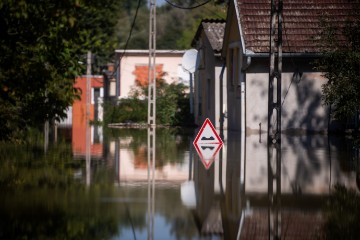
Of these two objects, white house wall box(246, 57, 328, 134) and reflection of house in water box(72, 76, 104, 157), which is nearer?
reflection of house in water box(72, 76, 104, 157)

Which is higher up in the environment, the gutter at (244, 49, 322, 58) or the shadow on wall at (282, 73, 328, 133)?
the gutter at (244, 49, 322, 58)

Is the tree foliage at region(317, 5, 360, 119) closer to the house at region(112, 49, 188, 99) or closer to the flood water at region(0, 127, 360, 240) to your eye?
the flood water at region(0, 127, 360, 240)

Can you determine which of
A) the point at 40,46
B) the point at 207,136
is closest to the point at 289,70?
the point at 207,136

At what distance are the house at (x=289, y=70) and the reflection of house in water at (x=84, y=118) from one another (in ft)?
20.5

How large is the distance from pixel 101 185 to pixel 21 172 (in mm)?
2599

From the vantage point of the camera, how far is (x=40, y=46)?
43.4 feet

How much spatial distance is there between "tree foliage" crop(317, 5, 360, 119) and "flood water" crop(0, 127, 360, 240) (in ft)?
4.64

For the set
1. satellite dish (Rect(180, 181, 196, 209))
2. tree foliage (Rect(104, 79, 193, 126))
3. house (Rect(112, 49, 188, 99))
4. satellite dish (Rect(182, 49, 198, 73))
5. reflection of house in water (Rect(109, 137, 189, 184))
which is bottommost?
satellite dish (Rect(180, 181, 196, 209))

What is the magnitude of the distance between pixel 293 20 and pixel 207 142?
1014 cm

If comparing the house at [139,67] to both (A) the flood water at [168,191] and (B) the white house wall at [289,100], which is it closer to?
(B) the white house wall at [289,100]

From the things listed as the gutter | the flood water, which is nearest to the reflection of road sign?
the flood water

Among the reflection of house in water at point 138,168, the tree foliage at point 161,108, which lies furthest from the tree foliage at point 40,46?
the tree foliage at point 161,108

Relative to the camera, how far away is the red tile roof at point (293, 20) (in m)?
35.5

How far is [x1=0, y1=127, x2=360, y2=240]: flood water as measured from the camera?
11984 millimetres
